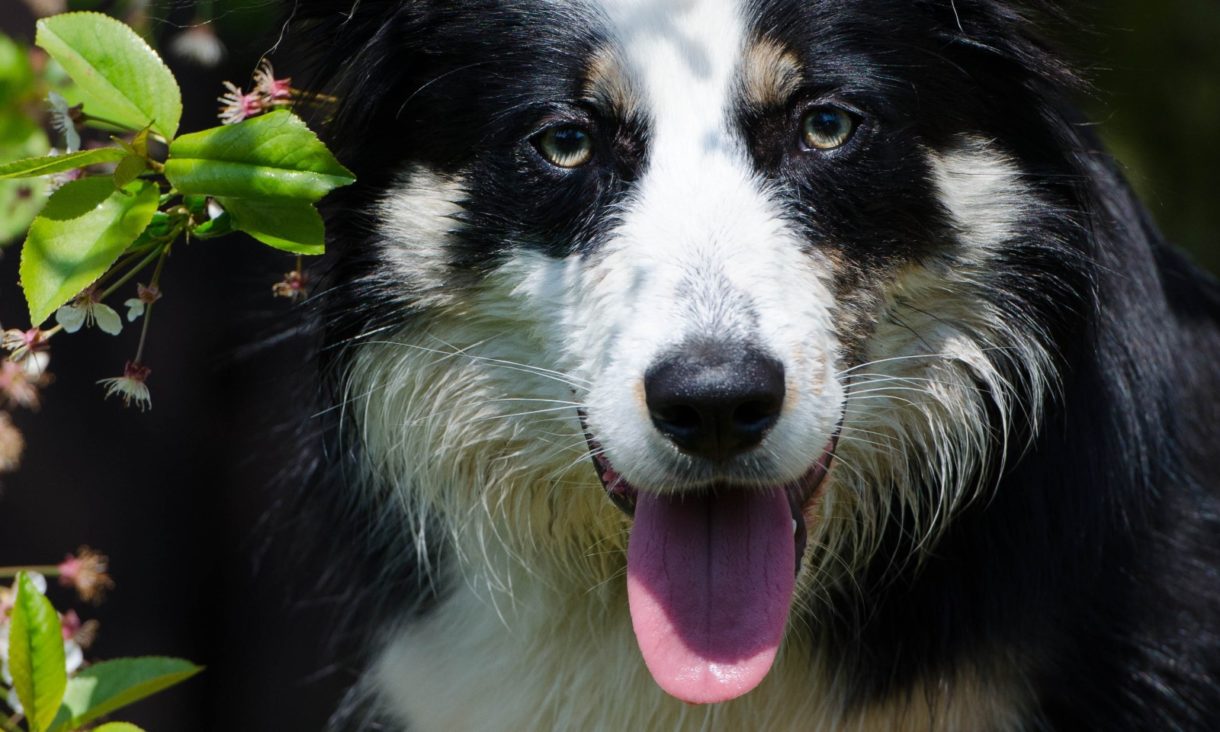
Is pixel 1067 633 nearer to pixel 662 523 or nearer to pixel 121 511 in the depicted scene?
pixel 662 523

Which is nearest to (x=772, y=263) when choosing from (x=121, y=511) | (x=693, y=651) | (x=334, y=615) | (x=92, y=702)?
(x=693, y=651)

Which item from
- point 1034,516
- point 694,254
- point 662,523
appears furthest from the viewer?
point 1034,516

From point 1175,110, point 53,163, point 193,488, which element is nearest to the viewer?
point 53,163

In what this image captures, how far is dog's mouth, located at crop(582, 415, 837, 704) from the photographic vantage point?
2.04 meters

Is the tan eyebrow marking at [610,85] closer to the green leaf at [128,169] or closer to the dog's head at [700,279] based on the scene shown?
the dog's head at [700,279]

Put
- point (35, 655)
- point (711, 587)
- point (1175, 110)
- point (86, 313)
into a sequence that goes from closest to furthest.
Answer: point (35, 655) < point (86, 313) < point (711, 587) < point (1175, 110)

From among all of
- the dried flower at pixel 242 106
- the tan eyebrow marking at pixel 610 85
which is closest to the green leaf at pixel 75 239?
the dried flower at pixel 242 106

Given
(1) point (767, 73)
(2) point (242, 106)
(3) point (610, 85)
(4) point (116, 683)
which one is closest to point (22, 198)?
(2) point (242, 106)

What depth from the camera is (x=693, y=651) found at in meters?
2.05

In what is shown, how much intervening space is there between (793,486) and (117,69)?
43.2 inches

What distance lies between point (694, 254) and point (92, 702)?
3.42ft

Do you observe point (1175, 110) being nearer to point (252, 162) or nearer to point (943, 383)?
point (943, 383)

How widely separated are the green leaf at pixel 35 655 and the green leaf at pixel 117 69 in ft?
2.02

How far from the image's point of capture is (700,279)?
1932mm
